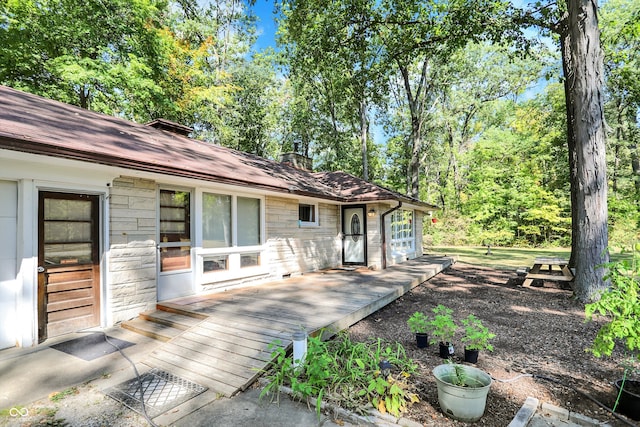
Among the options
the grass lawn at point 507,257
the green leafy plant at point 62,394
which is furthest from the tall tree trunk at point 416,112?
the green leafy plant at point 62,394

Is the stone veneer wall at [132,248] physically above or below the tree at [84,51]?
below

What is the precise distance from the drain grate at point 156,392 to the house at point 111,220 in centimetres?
190

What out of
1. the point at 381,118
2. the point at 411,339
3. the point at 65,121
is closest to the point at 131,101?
the point at 65,121

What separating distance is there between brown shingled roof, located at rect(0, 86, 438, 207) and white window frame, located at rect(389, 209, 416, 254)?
501 cm

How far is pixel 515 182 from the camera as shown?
20.8m

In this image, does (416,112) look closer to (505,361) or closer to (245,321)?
(505,361)

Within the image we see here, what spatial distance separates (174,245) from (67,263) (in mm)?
1615

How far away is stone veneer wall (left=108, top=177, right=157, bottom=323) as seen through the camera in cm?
478

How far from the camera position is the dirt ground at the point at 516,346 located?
9.55 feet

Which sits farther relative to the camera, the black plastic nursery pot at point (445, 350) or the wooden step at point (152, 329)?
the wooden step at point (152, 329)

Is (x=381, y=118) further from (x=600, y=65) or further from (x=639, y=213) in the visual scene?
(x=600, y=65)

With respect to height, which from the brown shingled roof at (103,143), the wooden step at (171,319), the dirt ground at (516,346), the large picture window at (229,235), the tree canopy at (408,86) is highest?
the tree canopy at (408,86)

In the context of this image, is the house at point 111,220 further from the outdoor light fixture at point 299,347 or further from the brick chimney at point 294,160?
the brick chimney at point 294,160

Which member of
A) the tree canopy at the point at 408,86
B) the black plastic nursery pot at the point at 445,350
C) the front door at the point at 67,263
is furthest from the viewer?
the tree canopy at the point at 408,86
